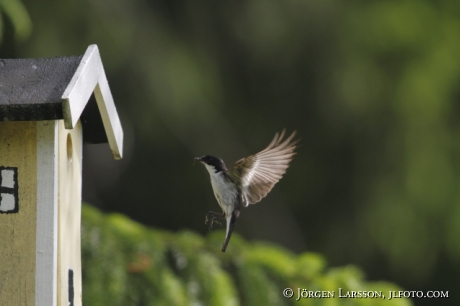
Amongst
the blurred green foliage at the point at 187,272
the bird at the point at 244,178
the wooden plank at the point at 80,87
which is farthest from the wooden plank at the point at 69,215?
the blurred green foliage at the point at 187,272

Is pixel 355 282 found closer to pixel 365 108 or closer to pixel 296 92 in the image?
pixel 365 108

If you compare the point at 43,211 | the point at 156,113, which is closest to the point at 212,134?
the point at 156,113

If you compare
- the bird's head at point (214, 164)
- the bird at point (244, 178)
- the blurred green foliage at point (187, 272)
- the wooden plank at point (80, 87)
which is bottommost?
the blurred green foliage at point (187, 272)

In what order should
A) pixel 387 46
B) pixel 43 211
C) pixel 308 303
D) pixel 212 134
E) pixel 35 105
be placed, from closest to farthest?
pixel 35 105 → pixel 43 211 → pixel 308 303 → pixel 387 46 → pixel 212 134

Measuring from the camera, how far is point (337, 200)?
5.55 meters

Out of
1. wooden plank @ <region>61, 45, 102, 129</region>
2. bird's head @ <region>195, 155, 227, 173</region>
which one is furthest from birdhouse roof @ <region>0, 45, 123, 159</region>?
bird's head @ <region>195, 155, 227, 173</region>

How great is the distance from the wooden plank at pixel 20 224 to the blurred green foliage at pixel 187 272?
915 mm

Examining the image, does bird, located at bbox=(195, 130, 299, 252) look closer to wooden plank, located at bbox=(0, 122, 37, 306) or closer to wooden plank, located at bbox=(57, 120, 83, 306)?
wooden plank, located at bbox=(57, 120, 83, 306)

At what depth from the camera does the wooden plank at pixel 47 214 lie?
61.6 inches

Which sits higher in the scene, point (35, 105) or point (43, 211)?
point (35, 105)

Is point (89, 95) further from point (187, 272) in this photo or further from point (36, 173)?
point (187, 272)

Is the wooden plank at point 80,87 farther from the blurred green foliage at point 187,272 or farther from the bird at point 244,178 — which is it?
the blurred green foliage at point 187,272

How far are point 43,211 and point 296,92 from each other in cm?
416

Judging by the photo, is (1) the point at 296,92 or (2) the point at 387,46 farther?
(1) the point at 296,92
